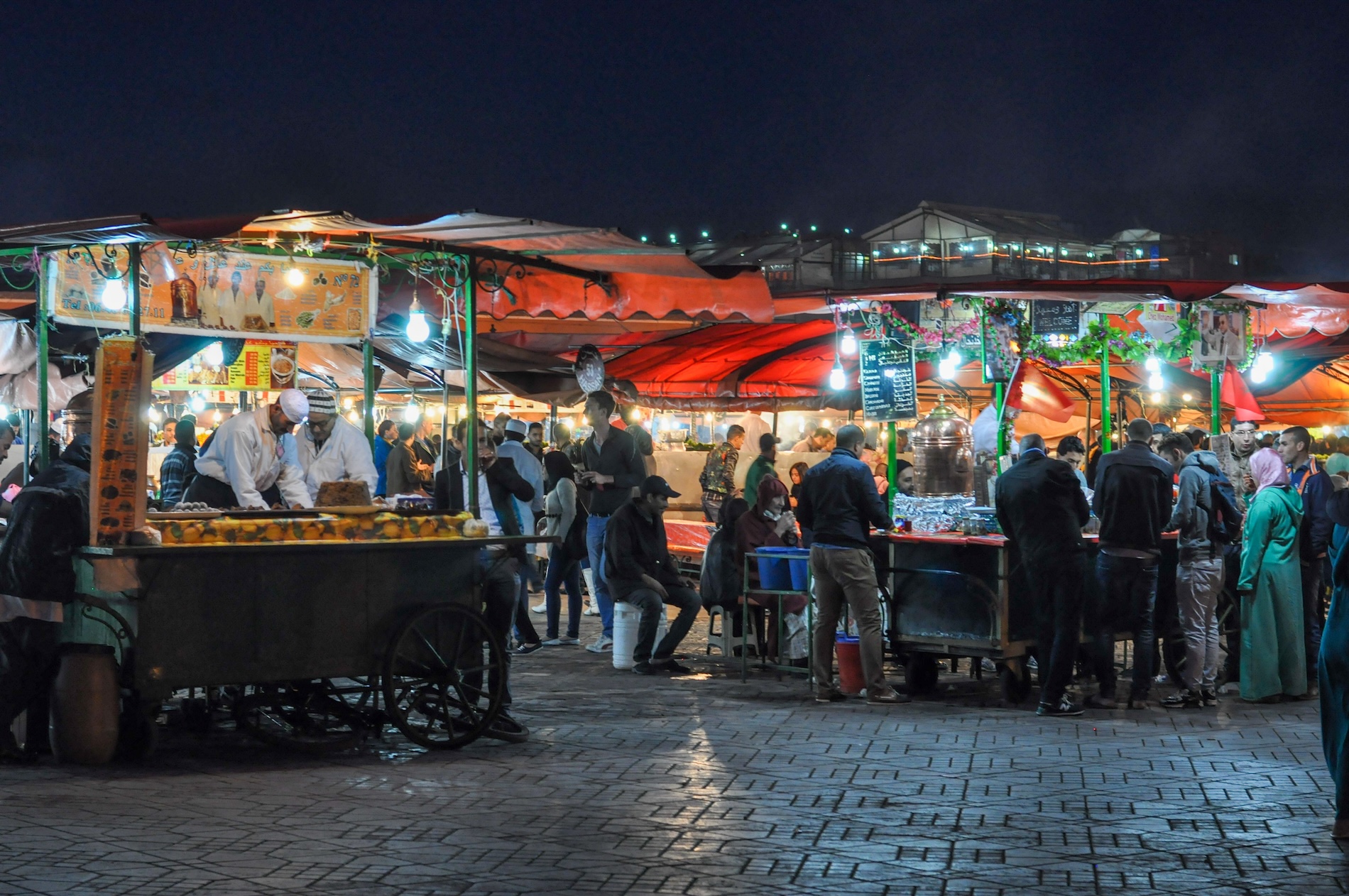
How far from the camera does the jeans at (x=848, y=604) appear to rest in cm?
921

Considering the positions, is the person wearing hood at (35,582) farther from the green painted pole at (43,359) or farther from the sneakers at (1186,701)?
the sneakers at (1186,701)

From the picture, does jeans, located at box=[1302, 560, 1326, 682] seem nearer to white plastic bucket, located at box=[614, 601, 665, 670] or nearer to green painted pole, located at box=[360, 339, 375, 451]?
white plastic bucket, located at box=[614, 601, 665, 670]

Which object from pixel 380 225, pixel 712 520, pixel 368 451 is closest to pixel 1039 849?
pixel 380 225

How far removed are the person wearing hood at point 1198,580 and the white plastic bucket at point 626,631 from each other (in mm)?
3790

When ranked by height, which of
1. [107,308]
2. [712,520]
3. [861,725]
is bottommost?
[861,725]

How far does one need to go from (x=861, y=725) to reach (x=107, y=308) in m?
5.26

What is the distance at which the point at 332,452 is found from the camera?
9.92 m

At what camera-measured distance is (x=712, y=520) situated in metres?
15.1

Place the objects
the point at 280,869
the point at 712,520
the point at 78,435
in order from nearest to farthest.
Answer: the point at 280,869, the point at 78,435, the point at 712,520

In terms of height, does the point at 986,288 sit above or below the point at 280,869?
above

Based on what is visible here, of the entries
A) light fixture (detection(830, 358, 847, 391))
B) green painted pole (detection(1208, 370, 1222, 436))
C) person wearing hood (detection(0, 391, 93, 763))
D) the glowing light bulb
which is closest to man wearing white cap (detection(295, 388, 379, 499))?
the glowing light bulb

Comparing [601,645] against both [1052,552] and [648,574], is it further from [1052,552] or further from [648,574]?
[1052,552]

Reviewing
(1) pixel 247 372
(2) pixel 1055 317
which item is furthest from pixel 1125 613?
(1) pixel 247 372

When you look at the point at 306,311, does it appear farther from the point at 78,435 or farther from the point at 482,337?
the point at 482,337
